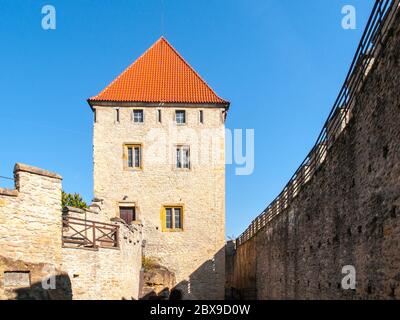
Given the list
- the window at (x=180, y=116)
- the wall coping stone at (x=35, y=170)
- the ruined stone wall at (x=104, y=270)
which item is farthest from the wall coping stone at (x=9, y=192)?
the window at (x=180, y=116)

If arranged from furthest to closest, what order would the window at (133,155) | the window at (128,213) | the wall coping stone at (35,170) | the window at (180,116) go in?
the window at (180,116) < the window at (133,155) < the window at (128,213) < the wall coping stone at (35,170)

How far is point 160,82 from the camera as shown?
2455cm

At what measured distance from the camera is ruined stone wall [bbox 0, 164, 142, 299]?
9125 millimetres

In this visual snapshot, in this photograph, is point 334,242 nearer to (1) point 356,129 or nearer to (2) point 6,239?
(1) point 356,129

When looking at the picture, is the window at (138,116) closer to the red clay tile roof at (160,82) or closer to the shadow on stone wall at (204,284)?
the red clay tile roof at (160,82)

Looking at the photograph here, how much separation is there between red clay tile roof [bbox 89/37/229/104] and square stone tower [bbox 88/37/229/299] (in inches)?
4.8

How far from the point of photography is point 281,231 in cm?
1513

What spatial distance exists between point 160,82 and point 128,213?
9.05 m

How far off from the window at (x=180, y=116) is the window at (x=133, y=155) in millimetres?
2925

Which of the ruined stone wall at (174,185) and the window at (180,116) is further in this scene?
the window at (180,116)

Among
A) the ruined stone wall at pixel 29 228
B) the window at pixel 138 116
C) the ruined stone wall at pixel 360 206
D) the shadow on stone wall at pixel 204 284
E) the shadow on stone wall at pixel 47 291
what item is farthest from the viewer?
the window at pixel 138 116

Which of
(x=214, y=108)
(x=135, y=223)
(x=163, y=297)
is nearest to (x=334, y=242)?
(x=163, y=297)

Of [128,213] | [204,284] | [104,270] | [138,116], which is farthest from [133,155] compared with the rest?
[104,270]

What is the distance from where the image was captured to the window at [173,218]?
2227cm
